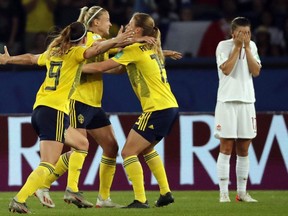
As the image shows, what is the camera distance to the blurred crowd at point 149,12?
760 inches

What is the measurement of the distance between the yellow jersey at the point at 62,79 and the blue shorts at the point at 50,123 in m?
0.07

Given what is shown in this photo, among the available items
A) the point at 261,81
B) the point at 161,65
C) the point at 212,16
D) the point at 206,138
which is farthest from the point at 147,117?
the point at 212,16

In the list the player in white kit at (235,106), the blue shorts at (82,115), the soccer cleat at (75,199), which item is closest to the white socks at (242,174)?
the player in white kit at (235,106)

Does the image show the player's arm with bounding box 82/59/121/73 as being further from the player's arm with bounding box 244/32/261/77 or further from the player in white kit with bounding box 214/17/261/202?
the player's arm with bounding box 244/32/261/77

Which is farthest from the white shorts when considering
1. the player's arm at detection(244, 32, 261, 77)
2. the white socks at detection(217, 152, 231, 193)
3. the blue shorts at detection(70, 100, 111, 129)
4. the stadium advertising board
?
the stadium advertising board

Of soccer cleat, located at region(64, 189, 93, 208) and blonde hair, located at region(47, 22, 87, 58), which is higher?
blonde hair, located at region(47, 22, 87, 58)

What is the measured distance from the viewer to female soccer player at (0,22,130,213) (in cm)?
1154

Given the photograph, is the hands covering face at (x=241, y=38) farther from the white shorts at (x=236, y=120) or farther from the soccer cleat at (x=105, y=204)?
the soccer cleat at (x=105, y=204)

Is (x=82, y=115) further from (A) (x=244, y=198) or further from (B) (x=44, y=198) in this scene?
(A) (x=244, y=198)

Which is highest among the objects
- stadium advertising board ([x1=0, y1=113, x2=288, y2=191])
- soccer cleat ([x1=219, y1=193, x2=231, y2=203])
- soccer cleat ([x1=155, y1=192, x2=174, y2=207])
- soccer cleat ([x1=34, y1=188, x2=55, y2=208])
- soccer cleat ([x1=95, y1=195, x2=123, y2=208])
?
soccer cleat ([x1=155, y1=192, x2=174, y2=207])

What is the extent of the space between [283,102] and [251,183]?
186 cm

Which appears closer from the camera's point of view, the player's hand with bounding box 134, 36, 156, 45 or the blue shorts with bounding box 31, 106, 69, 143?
the blue shorts with bounding box 31, 106, 69, 143

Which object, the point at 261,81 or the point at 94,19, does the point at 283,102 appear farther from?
the point at 94,19

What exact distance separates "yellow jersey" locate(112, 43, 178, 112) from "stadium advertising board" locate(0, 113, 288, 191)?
318cm
